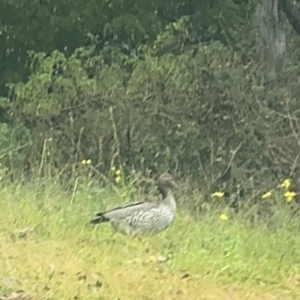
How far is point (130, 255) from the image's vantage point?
25.4 ft

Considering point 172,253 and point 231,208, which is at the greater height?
point 172,253

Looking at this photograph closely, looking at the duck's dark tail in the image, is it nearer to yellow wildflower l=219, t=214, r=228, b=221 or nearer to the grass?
the grass

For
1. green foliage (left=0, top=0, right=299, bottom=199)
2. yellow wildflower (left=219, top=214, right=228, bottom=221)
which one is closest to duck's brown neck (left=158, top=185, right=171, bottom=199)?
yellow wildflower (left=219, top=214, right=228, bottom=221)

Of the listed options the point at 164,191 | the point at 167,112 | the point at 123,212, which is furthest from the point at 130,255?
the point at 167,112

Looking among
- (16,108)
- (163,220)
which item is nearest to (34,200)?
(163,220)

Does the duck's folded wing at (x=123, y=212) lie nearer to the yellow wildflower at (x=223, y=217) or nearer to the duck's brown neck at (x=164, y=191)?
the duck's brown neck at (x=164, y=191)

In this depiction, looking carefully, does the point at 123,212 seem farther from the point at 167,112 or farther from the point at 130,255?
the point at 167,112

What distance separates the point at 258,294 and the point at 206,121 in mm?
6593

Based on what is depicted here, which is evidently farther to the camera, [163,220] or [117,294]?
[163,220]

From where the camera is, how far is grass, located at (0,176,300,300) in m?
6.81

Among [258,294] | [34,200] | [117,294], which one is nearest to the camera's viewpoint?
[117,294]

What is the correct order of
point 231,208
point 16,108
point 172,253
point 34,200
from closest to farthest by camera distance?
1. point 172,253
2. point 34,200
3. point 231,208
4. point 16,108

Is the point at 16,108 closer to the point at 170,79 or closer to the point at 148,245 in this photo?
the point at 170,79

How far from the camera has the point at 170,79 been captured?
13875mm
